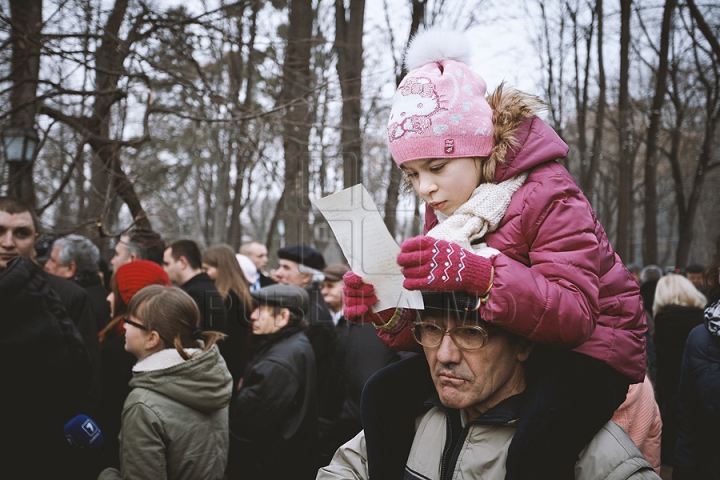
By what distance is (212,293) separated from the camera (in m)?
5.49

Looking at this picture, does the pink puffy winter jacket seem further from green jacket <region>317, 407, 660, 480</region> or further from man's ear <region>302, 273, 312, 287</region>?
man's ear <region>302, 273, 312, 287</region>

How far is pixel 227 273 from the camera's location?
6285 mm

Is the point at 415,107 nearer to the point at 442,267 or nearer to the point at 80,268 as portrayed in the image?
the point at 442,267

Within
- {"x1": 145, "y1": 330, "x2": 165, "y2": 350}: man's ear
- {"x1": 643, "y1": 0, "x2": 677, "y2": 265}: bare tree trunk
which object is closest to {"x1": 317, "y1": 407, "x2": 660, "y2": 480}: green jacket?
{"x1": 145, "y1": 330, "x2": 165, "y2": 350}: man's ear

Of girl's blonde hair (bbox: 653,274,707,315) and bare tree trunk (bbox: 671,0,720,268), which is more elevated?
bare tree trunk (bbox: 671,0,720,268)

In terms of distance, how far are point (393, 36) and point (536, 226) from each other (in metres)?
12.1

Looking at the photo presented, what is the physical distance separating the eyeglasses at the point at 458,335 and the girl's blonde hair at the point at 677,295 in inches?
176

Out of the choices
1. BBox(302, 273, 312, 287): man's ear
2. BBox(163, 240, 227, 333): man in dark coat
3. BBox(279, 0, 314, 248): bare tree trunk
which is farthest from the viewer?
BBox(279, 0, 314, 248): bare tree trunk

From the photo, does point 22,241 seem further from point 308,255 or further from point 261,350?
point 308,255

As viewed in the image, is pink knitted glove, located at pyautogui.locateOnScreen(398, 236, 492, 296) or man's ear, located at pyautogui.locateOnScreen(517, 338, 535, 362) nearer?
pink knitted glove, located at pyautogui.locateOnScreen(398, 236, 492, 296)

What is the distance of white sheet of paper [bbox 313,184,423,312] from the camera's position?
7.04 ft

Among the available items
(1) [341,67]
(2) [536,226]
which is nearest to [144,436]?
(2) [536,226]

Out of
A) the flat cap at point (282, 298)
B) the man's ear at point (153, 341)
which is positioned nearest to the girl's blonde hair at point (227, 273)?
the flat cap at point (282, 298)

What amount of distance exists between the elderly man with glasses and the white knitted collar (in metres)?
1.82
